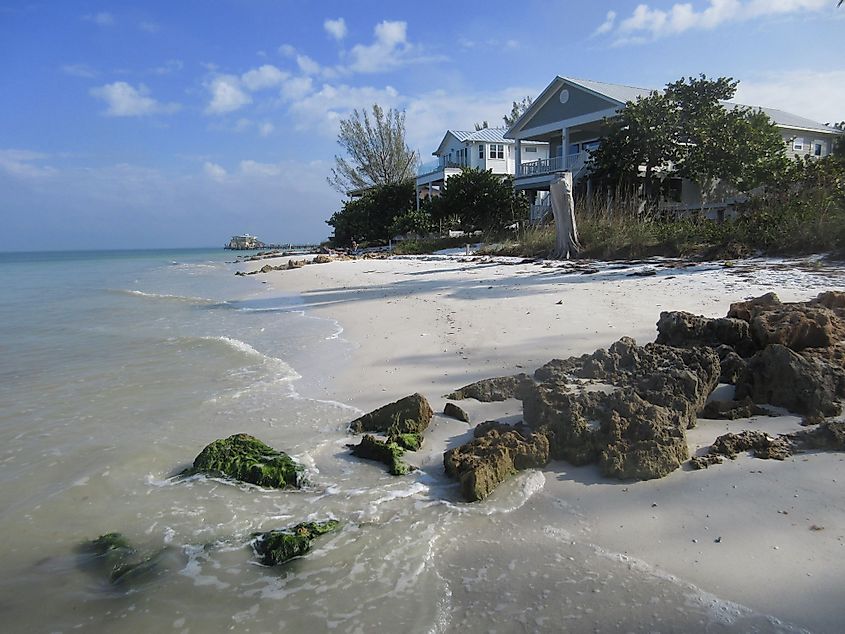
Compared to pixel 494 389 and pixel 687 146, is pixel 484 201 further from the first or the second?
pixel 494 389

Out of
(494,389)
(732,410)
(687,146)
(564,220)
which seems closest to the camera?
(732,410)

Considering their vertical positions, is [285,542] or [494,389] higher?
[494,389]

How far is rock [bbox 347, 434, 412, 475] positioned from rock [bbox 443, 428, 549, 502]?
0.99 feet

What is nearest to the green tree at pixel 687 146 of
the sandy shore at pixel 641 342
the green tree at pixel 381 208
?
the sandy shore at pixel 641 342

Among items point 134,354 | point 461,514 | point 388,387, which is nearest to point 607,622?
point 461,514

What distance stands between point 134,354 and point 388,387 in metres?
4.36

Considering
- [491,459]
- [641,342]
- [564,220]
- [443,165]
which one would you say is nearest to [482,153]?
[443,165]

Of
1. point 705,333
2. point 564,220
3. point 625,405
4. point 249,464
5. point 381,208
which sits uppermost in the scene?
point 381,208

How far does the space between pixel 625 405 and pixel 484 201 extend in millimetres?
23018

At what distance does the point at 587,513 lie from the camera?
106 inches

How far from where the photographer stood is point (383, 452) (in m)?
3.47

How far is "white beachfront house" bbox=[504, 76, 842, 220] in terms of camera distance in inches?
993

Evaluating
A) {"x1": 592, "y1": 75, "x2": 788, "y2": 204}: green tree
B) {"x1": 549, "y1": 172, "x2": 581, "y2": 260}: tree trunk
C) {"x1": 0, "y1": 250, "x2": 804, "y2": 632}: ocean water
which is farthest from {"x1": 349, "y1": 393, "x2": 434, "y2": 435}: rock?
{"x1": 592, "y1": 75, "x2": 788, "y2": 204}: green tree

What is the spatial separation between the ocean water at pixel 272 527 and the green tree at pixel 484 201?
2150 centimetres
